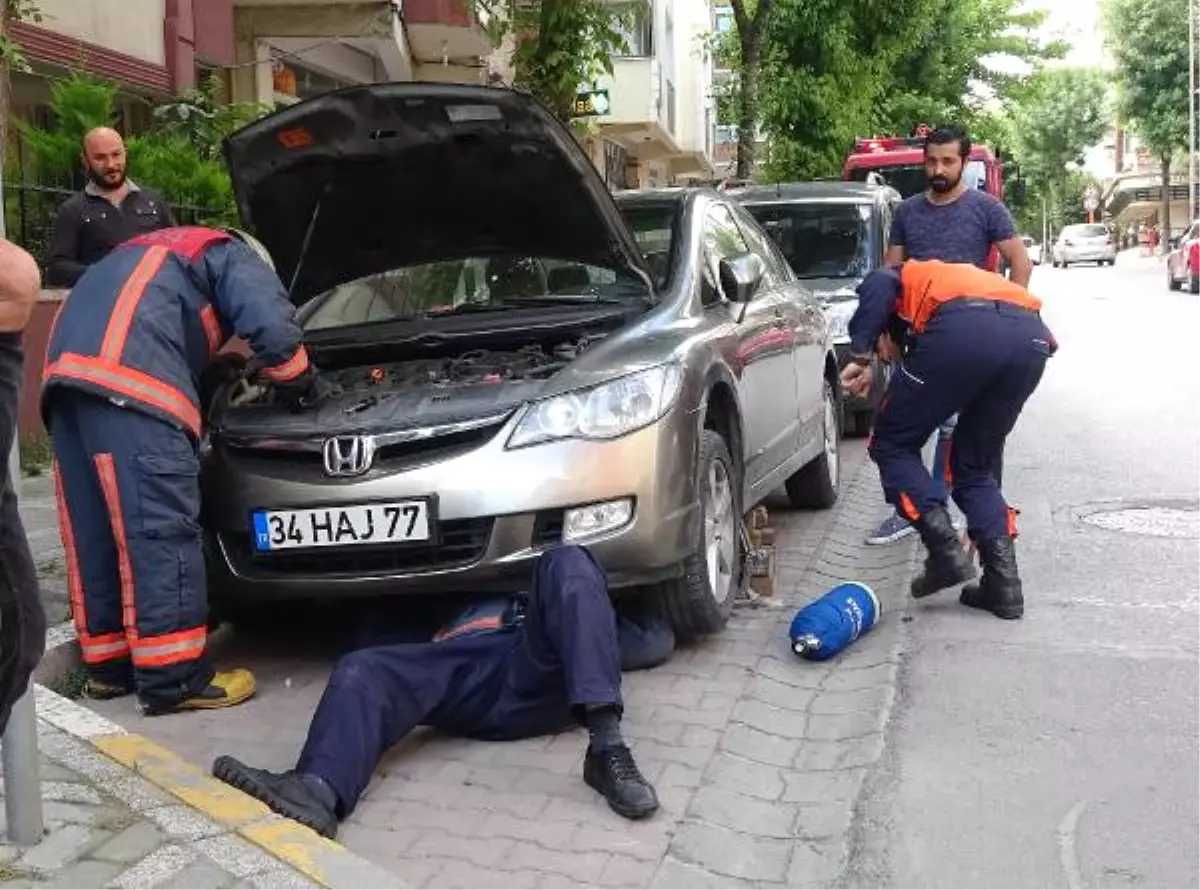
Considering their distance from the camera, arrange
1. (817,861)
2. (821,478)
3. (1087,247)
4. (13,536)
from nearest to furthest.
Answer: (13,536) → (817,861) → (821,478) → (1087,247)

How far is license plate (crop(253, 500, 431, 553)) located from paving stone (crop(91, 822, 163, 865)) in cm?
142

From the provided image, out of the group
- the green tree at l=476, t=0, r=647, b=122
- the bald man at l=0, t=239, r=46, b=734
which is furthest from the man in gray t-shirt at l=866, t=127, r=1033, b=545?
the bald man at l=0, t=239, r=46, b=734

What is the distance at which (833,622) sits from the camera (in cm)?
496

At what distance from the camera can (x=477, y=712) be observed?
4121mm

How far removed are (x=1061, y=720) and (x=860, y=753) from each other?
2.23 feet

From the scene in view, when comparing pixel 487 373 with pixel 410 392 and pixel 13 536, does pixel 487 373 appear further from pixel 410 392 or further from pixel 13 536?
pixel 13 536

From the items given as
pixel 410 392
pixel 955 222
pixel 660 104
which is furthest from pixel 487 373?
pixel 660 104

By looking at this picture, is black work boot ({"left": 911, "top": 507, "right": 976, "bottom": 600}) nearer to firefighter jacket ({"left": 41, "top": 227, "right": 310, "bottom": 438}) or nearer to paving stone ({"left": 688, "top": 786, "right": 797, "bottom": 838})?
paving stone ({"left": 688, "top": 786, "right": 797, "bottom": 838})

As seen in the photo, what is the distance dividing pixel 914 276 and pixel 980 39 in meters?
32.3

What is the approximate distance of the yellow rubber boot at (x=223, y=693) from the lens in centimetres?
450

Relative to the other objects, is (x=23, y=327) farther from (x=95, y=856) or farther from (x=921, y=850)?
(x=921, y=850)

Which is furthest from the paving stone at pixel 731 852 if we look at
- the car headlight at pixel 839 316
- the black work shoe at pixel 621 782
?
the car headlight at pixel 839 316

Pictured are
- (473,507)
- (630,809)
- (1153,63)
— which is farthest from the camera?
(1153,63)

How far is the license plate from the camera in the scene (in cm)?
445
